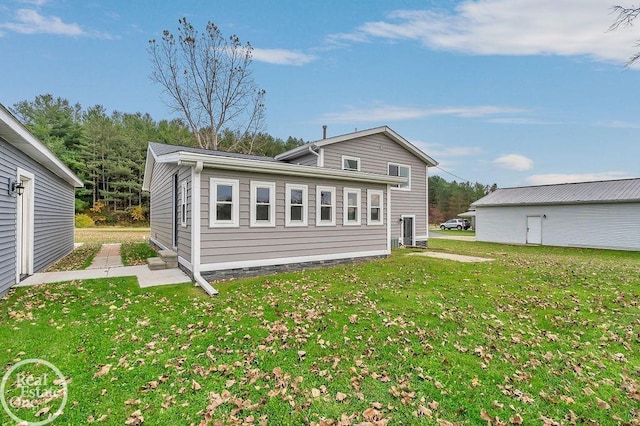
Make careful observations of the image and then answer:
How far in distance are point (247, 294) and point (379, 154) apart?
10861mm

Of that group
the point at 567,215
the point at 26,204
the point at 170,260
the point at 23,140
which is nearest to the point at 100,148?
the point at 26,204

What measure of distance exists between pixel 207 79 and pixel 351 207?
17.1m

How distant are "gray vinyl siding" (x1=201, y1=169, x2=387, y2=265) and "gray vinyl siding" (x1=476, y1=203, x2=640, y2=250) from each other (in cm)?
1524

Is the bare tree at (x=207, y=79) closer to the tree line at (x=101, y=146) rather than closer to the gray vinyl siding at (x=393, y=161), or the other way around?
the tree line at (x=101, y=146)

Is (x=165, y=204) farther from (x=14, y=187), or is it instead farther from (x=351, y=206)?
(x=351, y=206)

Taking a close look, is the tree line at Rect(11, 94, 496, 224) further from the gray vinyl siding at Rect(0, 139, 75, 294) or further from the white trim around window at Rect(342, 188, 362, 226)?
the white trim around window at Rect(342, 188, 362, 226)

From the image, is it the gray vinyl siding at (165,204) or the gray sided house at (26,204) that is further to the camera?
the gray vinyl siding at (165,204)

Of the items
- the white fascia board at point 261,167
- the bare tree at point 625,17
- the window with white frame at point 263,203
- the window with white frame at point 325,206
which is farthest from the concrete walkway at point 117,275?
the bare tree at point 625,17

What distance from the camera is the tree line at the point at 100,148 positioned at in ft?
111

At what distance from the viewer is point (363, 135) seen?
14.2 meters

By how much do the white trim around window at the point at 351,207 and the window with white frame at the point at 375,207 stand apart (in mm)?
437

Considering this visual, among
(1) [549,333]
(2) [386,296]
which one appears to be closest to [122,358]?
(2) [386,296]

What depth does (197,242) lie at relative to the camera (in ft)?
23.2

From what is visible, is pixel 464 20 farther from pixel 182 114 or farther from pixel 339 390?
pixel 182 114
